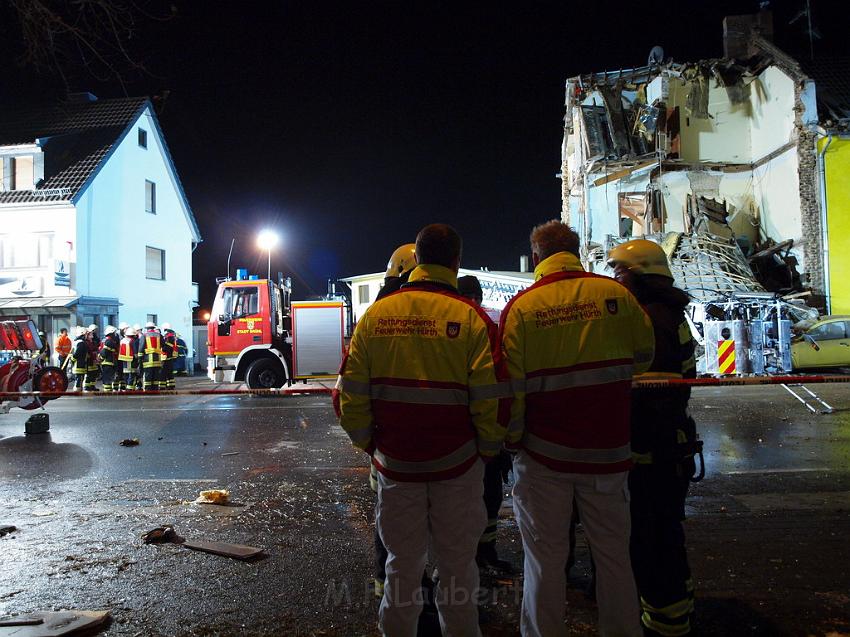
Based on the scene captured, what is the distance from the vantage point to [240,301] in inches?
566

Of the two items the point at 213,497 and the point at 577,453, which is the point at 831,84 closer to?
the point at 213,497

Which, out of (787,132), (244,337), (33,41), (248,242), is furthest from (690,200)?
(248,242)

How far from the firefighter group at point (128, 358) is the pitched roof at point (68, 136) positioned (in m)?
8.57

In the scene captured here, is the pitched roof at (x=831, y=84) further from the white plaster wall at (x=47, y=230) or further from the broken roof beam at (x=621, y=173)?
the white plaster wall at (x=47, y=230)

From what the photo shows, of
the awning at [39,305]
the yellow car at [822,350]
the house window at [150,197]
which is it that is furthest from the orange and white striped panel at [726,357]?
the house window at [150,197]

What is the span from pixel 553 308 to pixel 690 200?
24.4 metres

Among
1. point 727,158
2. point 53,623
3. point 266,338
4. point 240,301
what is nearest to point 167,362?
point 240,301

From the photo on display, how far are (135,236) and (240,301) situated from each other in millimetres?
13526

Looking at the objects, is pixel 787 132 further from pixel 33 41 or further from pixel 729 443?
pixel 33 41

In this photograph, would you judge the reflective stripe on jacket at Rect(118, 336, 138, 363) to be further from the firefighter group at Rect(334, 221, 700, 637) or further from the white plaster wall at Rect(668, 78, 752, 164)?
the white plaster wall at Rect(668, 78, 752, 164)

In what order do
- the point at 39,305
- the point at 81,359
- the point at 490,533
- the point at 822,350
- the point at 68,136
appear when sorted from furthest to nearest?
1. the point at 68,136
2. the point at 39,305
3. the point at 822,350
4. the point at 81,359
5. the point at 490,533

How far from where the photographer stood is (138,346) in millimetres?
15875

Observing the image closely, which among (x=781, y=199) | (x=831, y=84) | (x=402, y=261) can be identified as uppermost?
(x=831, y=84)

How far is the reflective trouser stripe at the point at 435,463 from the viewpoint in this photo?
8.74 ft
